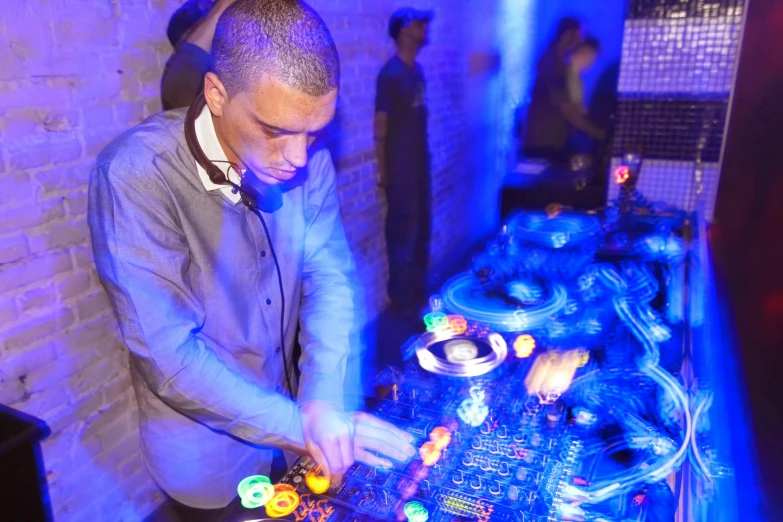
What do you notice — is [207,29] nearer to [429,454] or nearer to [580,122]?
[429,454]

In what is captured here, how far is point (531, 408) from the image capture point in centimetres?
114

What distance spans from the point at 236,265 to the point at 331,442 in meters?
0.54

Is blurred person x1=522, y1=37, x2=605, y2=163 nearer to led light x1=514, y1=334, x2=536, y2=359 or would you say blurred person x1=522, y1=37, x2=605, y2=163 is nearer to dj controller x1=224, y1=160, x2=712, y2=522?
dj controller x1=224, y1=160, x2=712, y2=522

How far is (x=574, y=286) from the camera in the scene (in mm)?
1756

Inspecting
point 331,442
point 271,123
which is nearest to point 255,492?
point 331,442

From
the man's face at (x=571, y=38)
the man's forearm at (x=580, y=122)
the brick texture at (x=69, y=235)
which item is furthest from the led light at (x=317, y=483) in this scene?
the man's face at (x=571, y=38)

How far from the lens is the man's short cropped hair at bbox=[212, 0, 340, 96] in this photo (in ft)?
3.38

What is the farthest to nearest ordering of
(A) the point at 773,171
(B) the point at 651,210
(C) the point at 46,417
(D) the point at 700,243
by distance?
(A) the point at 773,171 → (B) the point at 651,210 → (D) the point at 700,243 → (C) the point at 46,417

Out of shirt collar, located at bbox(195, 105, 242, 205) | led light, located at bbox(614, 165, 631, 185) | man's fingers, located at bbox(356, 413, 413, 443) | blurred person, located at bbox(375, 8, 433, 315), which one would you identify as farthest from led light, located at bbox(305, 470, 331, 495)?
blurred person, located at bbox(375, 8, 433, 315)

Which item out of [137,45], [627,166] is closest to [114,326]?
[137,45]

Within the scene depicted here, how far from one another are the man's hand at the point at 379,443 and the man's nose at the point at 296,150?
533 millimetres

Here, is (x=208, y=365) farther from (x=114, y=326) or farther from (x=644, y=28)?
(x=644, y=28)

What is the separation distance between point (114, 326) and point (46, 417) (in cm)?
33

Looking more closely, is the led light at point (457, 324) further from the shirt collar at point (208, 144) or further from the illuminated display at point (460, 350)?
the shirt collar at point (208, 144)
